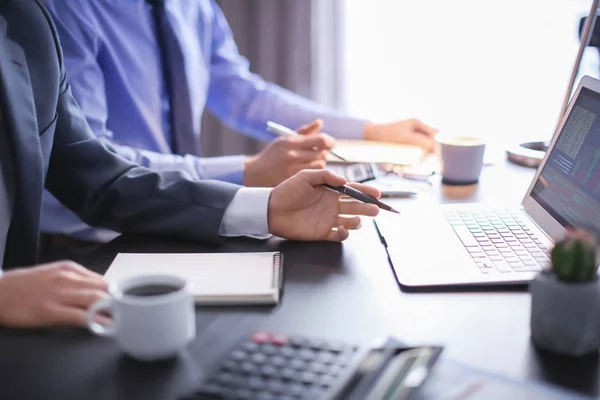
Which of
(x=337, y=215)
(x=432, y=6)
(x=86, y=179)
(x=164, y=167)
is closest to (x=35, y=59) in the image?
(x=86, y=179)

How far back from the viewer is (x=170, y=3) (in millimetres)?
1621

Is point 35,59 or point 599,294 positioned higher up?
point 35,59

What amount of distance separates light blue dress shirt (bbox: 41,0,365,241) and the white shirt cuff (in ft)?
1.26

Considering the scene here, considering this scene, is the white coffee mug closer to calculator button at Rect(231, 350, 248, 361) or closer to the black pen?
calculator button at Rect(231, 350, 248, 361)

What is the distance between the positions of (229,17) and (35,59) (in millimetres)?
1631

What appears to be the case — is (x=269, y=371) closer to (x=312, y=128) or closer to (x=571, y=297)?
(x=571, y=297)

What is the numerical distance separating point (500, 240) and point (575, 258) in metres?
0.35

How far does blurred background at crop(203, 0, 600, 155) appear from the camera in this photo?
8.39 feet

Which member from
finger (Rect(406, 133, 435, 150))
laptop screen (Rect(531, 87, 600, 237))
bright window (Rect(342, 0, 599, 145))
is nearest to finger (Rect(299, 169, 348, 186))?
laptop screen (Rect(531, 87, 600, 237))

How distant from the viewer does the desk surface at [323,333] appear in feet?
2.08

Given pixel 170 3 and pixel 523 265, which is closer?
pixel 523 265

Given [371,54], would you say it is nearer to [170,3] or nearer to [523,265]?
[170,3]

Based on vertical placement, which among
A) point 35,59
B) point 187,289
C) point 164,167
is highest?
point 35,59

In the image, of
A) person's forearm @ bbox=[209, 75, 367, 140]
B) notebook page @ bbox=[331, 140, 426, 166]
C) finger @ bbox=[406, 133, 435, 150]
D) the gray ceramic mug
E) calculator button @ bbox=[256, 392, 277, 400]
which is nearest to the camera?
calculator button @ bbox=[256, 392, 277, 400]
